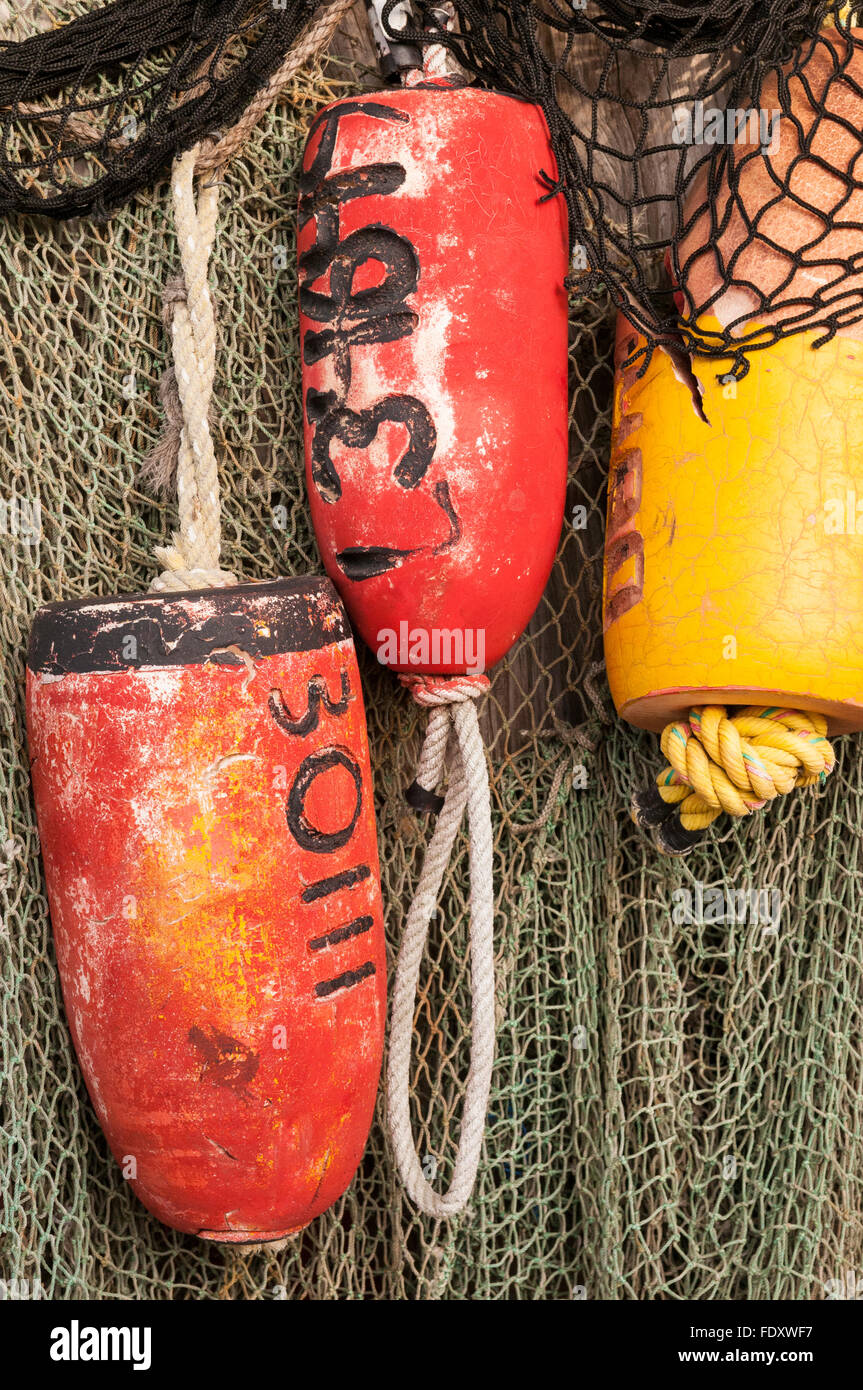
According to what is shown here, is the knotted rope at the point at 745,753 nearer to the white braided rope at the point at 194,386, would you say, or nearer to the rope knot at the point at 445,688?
the rope knot at the point at 445,688

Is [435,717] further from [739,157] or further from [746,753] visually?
[739,157]

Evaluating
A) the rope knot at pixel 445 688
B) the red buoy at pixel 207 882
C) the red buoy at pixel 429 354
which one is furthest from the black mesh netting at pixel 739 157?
the red buoy at pixel 207 882

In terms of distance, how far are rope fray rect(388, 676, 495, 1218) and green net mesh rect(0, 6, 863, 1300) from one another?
0.40ft

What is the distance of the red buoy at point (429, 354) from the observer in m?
1.26

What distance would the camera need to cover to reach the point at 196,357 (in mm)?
1358

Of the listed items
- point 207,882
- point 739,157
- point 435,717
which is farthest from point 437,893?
point 739,157

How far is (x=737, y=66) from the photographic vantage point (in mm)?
1393

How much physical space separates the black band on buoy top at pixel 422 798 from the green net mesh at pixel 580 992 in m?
0.11

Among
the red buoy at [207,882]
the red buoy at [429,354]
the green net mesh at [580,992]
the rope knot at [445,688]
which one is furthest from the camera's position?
the green net mesh at [580,992]

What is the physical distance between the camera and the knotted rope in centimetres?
131

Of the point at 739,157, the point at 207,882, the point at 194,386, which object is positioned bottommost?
the point at 207,882

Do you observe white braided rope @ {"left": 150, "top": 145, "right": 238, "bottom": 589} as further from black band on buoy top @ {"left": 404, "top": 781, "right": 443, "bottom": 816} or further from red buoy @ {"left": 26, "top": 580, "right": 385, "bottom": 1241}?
black band on buoy top @ {"left": 404, "top": 781, "right": 443, "bottom": 816}

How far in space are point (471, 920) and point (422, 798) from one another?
0.15 metres
